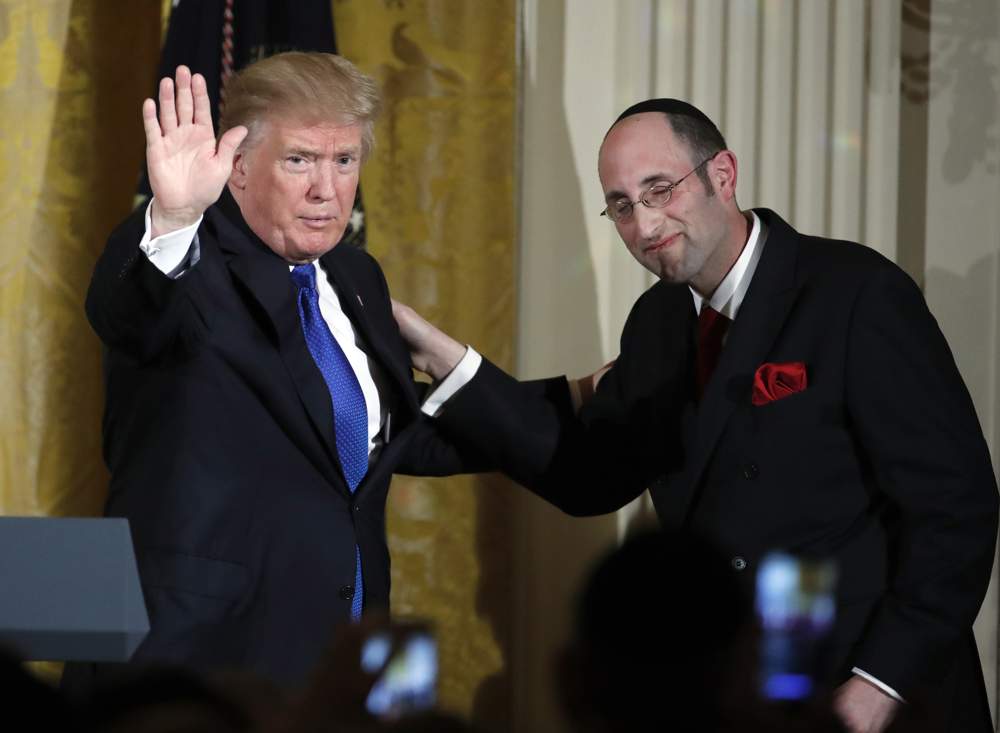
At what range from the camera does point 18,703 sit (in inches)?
27.0

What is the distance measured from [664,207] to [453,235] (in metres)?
1.16

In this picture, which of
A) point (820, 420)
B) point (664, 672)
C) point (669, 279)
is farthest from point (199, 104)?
point (664, 672)

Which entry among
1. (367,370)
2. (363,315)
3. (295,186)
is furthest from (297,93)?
(367,370)

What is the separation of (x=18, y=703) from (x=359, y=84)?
1897mm

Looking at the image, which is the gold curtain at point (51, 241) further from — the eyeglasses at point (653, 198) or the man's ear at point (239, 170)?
the eyeglasses at point (653, 198)

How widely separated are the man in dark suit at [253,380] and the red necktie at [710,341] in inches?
21.8

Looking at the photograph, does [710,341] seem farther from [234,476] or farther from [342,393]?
[234,476]

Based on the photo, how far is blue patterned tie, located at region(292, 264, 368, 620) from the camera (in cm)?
238

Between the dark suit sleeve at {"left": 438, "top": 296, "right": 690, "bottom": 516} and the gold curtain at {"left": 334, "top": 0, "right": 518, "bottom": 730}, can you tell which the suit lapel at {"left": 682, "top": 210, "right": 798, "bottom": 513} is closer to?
the dark suit sleeve at {"left": 438, "top": 296, "right": 690, "bottom": 516}

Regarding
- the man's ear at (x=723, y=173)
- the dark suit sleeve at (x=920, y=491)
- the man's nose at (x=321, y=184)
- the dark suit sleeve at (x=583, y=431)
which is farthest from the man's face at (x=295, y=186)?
the dark suit sleeve at (x=920, y=491)

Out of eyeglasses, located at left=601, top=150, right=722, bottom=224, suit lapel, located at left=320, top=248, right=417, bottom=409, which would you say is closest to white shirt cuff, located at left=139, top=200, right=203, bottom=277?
suit lapel, located at left=320, top=248, right=417, bottom=409

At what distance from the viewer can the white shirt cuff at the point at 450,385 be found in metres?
2.66

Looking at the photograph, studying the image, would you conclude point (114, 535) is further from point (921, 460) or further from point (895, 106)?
point (895, 106)

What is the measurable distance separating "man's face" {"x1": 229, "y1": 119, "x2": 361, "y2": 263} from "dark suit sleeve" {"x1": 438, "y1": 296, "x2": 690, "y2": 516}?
454 mm
